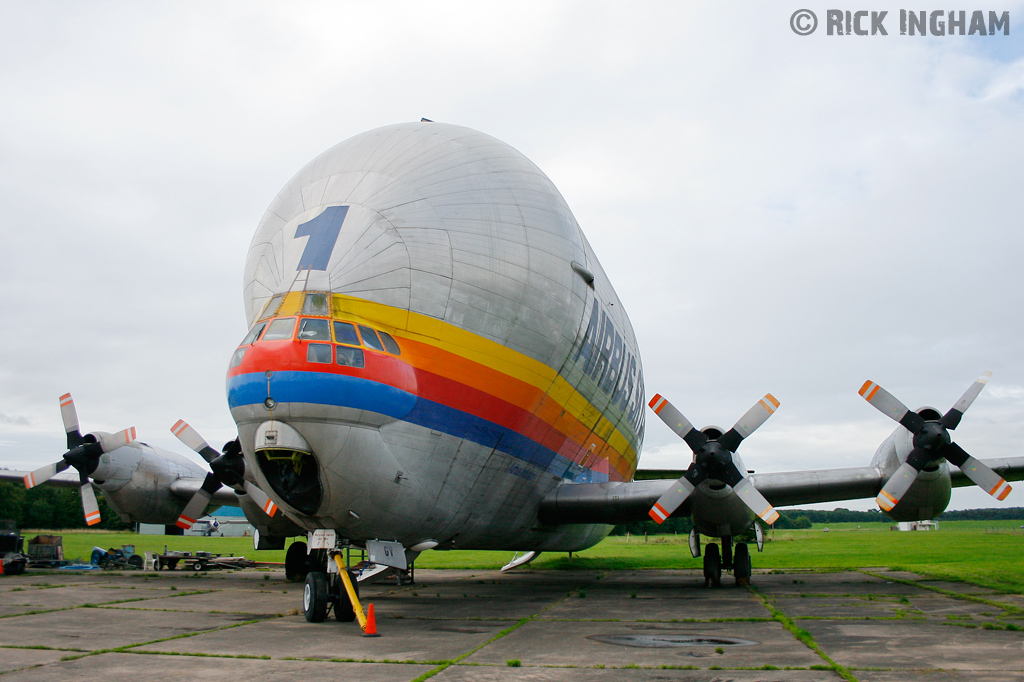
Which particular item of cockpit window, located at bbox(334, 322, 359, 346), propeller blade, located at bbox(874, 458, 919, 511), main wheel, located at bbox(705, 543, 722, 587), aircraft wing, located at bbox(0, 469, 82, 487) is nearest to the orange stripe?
propeller blade, located at bbox(874, 458, 919, 511)

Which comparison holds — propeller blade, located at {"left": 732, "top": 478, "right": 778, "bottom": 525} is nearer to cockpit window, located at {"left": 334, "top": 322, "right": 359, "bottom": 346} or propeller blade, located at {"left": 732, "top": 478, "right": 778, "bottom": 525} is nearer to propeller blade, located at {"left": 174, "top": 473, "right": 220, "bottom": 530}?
cockpit window, located at {"left": 334, "top": 322, "right": 359, "bottom": 346}

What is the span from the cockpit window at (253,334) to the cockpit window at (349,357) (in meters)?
1.37

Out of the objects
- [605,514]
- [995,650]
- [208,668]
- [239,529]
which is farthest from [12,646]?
[239,529]

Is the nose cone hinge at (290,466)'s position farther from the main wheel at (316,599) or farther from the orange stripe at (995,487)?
the orange stripe at (995,487)

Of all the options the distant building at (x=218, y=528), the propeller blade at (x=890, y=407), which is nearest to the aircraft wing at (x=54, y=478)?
the propeller blade at (x=890, y=407)

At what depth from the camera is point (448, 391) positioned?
38.0 ft

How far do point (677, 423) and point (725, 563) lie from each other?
5.31m

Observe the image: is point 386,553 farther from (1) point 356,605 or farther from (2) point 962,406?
(2) point 962,406

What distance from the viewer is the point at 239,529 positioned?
96.0 m

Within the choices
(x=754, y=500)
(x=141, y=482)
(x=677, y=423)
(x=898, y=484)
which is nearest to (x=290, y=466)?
(x=677, y=423)

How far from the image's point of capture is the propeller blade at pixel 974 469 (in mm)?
14109

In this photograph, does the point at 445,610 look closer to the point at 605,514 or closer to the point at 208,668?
the point at 605,514

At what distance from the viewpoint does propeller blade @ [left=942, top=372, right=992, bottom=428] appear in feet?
47.5

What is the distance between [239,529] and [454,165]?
94.4 meters
